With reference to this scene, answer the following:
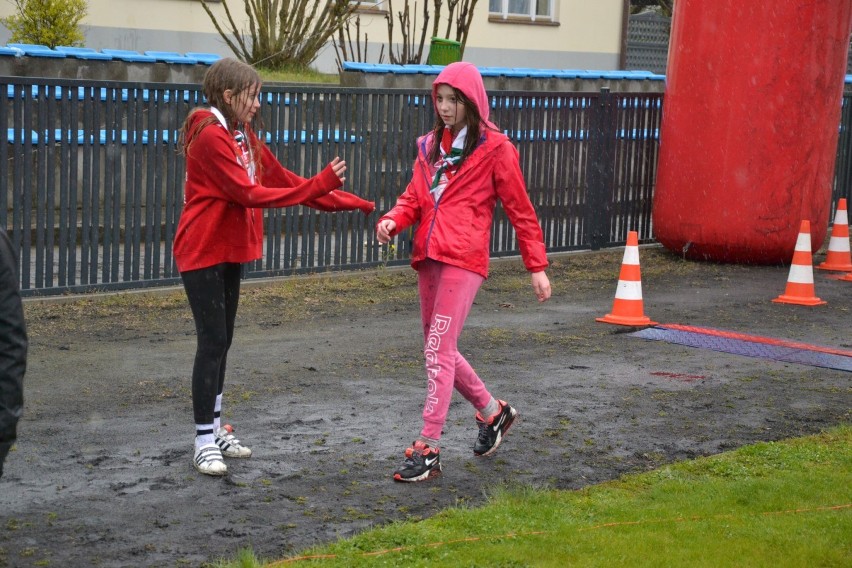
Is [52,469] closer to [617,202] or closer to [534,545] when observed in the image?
[534,545]

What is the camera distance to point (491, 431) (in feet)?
19.8

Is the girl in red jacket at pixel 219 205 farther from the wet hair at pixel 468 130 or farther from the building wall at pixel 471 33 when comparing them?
the building wall at pixel 471 33

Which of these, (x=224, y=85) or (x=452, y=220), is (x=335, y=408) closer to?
(x=452, y=220)

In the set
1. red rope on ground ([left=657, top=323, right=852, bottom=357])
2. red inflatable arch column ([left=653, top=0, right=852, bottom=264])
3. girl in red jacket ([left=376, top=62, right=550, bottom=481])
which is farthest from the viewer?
red inflatable arch column ([left=653, top=0, right=852, bottom=264])

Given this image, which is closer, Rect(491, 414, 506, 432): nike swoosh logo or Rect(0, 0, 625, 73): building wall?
Rect(491, 414, 506, 432): nike swoosh logo

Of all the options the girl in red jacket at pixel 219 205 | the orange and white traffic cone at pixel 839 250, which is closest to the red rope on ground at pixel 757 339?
the orange and white traffic cone at pixel 839 250

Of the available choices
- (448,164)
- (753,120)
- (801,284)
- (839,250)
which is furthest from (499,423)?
(839,250)

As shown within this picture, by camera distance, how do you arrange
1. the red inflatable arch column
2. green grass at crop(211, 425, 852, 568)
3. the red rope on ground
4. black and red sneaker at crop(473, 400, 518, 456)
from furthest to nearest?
the red inflatable arch column, the red rope on ground, black and red sneaker at crop(473, 400, 518, 456), green grass at crop(211, 425, 852, 568)

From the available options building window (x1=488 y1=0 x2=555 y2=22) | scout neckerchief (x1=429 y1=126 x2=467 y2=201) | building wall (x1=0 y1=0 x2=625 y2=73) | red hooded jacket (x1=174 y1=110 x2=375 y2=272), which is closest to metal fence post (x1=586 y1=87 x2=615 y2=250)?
scout neckerchief (x1=429 y1=126 x2=467 y2=201)

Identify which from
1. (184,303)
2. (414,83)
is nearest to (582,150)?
(414,83)

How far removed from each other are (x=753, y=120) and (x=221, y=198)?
8.15 m

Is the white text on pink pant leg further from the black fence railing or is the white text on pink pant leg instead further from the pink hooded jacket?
the black fence railing

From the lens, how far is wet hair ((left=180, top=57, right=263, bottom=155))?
5.46 metres

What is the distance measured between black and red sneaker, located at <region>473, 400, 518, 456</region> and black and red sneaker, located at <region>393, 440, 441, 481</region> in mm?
423
